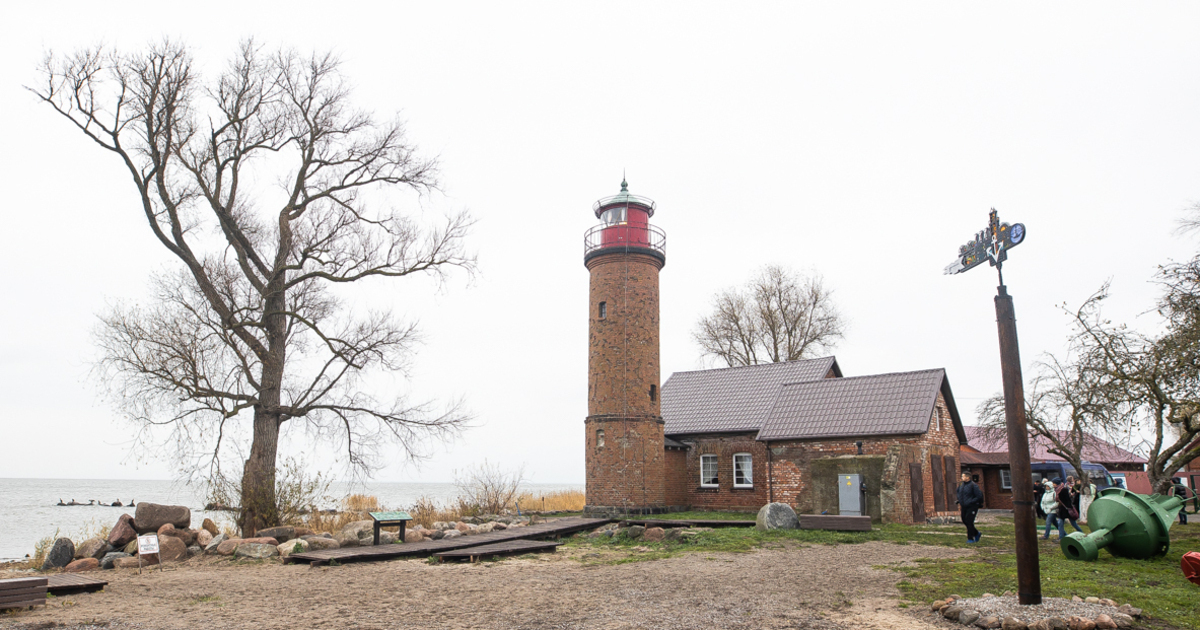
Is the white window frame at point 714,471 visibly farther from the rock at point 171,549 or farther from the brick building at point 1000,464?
the rock at point 171,549

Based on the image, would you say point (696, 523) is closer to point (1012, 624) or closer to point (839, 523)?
point (839, 523)

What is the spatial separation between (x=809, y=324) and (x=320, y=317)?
25.9 meters

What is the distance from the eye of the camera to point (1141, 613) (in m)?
7.07

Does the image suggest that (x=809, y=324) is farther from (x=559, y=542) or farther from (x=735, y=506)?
(x=559, y=542)

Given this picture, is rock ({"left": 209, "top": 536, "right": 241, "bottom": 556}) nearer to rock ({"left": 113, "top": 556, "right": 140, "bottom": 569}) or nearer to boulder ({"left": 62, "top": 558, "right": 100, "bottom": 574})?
rock ({"left": 113, "top": 556, "right": 140, "bottom": 569})

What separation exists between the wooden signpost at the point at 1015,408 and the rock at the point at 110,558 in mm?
13333

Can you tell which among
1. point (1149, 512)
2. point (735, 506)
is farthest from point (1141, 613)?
point (735, 506)

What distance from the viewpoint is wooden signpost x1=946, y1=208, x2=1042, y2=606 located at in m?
7.30

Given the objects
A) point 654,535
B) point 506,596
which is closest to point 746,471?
point 654,535

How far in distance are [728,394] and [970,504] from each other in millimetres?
11979

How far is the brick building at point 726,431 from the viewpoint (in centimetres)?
2022

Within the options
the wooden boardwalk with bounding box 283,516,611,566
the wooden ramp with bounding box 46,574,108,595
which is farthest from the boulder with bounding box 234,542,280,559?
the wooden ramp with bounding box 46,574,108,595

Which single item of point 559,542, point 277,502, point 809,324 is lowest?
point 559,542

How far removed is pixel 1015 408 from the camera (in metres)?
7.55
